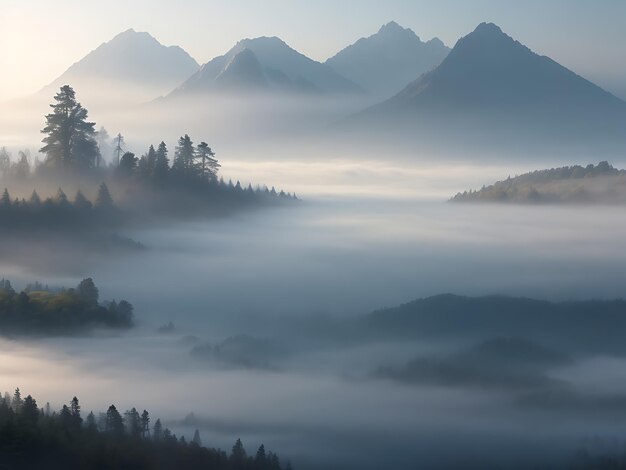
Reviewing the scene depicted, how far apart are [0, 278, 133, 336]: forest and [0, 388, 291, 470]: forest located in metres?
8.42

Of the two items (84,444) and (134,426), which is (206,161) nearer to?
(134,426)

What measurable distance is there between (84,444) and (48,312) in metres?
20.8

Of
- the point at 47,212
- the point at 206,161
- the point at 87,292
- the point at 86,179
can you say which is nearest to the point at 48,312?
the point at 87,292

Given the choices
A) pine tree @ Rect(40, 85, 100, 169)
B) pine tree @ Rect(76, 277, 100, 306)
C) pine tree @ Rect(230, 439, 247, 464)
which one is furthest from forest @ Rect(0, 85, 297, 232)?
pine tree @ Rect(230, 439, 247, 464)

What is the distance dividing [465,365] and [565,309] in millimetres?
44877

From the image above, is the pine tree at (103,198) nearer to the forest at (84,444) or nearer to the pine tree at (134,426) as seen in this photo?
the forest at (84,444)

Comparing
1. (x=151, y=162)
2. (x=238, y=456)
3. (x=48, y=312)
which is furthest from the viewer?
(x=151, y=162)

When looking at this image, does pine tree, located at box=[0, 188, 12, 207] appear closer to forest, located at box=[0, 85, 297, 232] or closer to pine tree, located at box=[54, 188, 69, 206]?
forest, located at box=[0, 85, 297, 232]

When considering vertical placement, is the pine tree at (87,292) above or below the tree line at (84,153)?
below

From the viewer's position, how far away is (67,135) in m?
92.9

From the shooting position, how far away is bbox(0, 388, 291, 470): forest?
47.6 metres

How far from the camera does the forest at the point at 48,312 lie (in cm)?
6969

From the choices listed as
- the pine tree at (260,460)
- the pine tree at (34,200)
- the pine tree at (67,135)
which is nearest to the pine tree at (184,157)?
the pine tree at (67,135)

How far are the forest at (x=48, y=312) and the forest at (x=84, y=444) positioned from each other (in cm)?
842
